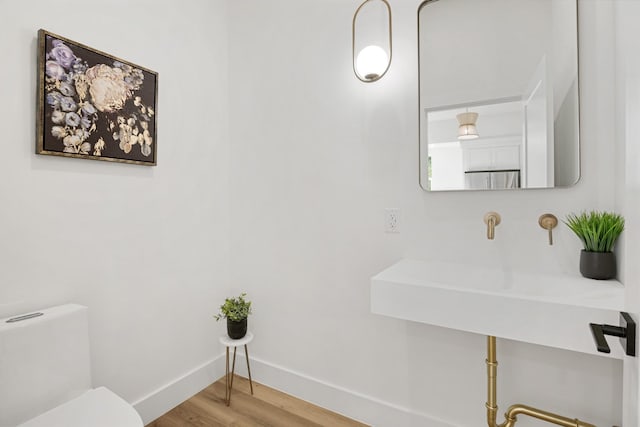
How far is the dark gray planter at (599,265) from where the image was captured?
1.14 meters

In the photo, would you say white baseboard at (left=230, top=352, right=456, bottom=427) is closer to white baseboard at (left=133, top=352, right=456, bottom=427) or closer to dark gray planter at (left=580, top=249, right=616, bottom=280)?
white baseboard at (left=133, top=352, right=456, bottom=427)

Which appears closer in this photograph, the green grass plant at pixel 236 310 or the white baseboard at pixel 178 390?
the white baseboard at pixel 178 390

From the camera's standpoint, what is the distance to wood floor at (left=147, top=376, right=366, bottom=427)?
5.57 ft

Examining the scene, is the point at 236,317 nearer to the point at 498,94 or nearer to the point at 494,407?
the point at 494,407

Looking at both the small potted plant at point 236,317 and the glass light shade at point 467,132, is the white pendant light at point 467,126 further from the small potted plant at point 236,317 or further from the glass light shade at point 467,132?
the small potted plant at point 236,317

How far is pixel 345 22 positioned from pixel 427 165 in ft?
2.98

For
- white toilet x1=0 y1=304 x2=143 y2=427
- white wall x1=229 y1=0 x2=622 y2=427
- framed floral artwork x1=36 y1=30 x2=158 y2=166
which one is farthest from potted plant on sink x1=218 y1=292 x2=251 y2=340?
framed floral artwork x1=36 y1=30 x2=158 y2=166

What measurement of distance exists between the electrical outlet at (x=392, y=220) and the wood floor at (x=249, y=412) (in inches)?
41.1

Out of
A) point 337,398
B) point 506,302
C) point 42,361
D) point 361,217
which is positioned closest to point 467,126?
point 361,217

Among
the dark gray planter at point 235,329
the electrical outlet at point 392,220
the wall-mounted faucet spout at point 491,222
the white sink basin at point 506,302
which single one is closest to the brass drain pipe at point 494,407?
the white sink basin at point 506,302

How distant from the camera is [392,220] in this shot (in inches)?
64.1

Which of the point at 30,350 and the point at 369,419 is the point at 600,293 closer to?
the point at 369,419

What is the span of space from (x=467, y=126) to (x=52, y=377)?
1.99m

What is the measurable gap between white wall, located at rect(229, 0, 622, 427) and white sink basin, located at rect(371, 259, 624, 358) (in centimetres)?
10
